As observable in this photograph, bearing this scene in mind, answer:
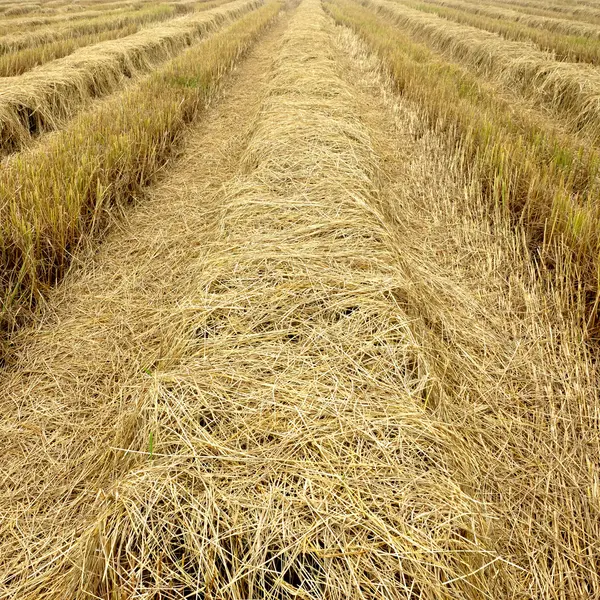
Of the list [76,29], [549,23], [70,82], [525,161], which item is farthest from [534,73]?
[76,29]

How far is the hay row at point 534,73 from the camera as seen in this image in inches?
198

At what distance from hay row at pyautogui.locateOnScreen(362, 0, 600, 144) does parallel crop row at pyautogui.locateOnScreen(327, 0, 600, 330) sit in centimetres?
39

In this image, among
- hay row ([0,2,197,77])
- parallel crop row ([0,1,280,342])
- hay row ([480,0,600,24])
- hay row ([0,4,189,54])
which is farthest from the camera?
hay row ([480,0,600,24])

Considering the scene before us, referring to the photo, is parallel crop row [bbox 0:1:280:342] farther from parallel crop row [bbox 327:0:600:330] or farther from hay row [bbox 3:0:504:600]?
parallel crop row [bbox 327:0:600:330]

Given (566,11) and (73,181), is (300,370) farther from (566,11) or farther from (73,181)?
(566,11)

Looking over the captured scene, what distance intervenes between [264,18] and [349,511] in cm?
1635

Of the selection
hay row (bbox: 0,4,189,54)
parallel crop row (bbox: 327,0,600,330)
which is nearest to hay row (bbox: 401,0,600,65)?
parallel crop row (bbox: 327,0,600,330)

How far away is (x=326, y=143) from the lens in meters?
3.28

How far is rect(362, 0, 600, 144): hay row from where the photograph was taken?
5.02 m

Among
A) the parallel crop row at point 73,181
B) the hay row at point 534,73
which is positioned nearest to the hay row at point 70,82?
the parallel crop row at point 73,181

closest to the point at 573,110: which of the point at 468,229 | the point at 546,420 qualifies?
the point at 468,229

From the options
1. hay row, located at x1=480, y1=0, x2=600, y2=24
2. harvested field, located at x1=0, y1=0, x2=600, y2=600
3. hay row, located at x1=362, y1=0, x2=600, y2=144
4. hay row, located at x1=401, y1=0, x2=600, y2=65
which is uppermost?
hay row, located at x1=480, y1=0, x2=600, y2=24

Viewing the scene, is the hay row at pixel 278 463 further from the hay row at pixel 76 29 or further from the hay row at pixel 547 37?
the hay row at pixel 76 29

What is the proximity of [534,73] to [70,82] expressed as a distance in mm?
6814
